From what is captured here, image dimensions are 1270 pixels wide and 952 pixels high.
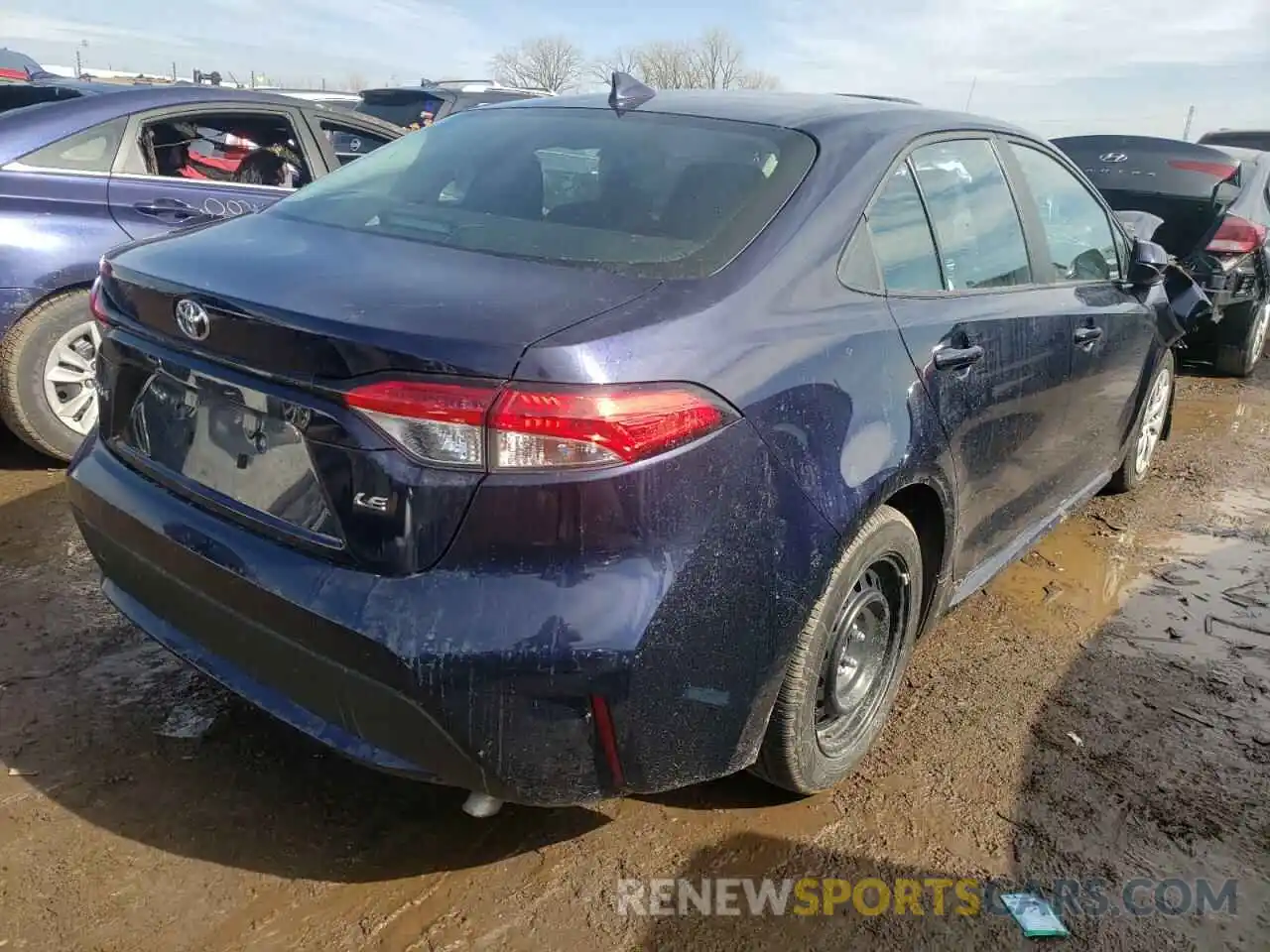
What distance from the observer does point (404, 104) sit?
901 cm

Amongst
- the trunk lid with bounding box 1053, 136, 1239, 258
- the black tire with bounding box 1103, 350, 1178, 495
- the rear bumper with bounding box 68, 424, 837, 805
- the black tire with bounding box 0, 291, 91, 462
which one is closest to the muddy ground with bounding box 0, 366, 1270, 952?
the rear bumper with bounding box 68, 424, 837, 805

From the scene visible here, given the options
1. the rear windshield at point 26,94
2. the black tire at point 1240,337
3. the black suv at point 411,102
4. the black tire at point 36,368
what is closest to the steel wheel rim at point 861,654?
the black tire at point 36,368

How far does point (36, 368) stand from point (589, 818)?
313 centimetres

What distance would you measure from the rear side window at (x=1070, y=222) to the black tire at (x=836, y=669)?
136 centimetres

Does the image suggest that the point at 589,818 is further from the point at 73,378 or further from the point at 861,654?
the point at 73,378

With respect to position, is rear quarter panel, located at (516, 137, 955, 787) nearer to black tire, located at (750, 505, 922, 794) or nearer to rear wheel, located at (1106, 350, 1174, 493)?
black tire, located at (750, 505, 922, 794)

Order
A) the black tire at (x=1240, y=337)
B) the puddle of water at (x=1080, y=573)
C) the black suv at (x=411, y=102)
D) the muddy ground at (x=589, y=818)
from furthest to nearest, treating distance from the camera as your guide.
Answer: the black suv at (x=411, y=102) → the black tire at (x=1240, y=337) → the puddle of water at (x=1080, y=573) → the muddy ground at (x=589, y=818)

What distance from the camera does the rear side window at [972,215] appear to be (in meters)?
2.69

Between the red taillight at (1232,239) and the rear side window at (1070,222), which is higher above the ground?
the rear side window at (1070,222)

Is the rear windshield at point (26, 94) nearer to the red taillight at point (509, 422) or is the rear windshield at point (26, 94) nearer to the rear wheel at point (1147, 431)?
the red taillight at point (509, 422)

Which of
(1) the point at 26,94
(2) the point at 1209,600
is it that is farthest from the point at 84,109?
(2) the point at 1209,600

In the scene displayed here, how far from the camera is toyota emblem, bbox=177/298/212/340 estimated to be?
6.30 feet

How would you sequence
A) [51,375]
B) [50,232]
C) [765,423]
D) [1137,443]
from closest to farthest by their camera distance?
[765,423]
[50,232]
[51,375]
[1137,443]

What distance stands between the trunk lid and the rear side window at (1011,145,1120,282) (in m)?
3.38
